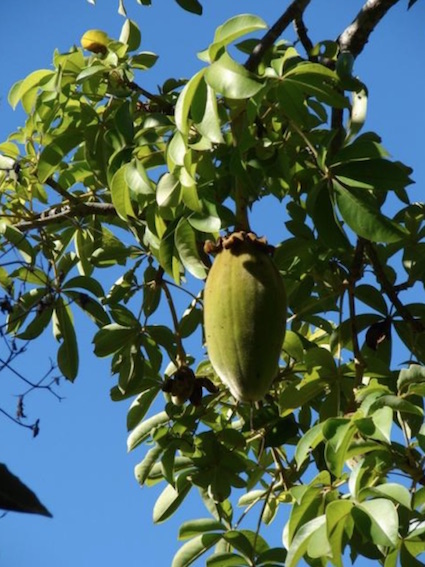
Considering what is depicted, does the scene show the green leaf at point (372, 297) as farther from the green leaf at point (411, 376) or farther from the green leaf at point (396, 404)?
the green leaf at point (396, 404)

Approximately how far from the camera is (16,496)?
0.34 meters

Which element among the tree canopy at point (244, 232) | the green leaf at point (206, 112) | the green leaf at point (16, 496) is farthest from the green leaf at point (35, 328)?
the green leaf at point (16, 496)

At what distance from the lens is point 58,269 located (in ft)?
6.31

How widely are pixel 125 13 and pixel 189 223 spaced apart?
0.72m

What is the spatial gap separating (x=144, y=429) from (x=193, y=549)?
0.85 ft

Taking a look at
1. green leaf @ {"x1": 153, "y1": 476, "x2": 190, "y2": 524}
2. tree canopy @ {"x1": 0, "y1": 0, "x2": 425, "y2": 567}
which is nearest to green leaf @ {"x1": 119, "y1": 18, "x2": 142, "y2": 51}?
tree canopy @ {"x1": 0, "y1": 0, "x2": 425, "y2": 567}

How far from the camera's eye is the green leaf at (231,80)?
1.18 meters

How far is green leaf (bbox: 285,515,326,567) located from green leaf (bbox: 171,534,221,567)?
15.7 inches

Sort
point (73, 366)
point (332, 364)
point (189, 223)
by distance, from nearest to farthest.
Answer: point (189, 223), point (332, 364), point (73, 366)

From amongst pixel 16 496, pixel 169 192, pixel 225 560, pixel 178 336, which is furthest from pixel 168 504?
pixel 16 496

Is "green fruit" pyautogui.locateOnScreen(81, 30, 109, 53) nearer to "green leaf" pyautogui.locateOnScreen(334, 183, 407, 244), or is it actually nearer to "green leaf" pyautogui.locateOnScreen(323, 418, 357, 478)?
"green leaf" pyautogui.locateOnScreen(334, 183, 407, 244)

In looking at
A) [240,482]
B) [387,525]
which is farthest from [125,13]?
[387,525]

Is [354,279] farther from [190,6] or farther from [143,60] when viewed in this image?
[143,60]

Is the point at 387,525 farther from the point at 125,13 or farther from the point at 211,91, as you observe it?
the point at 125,13
